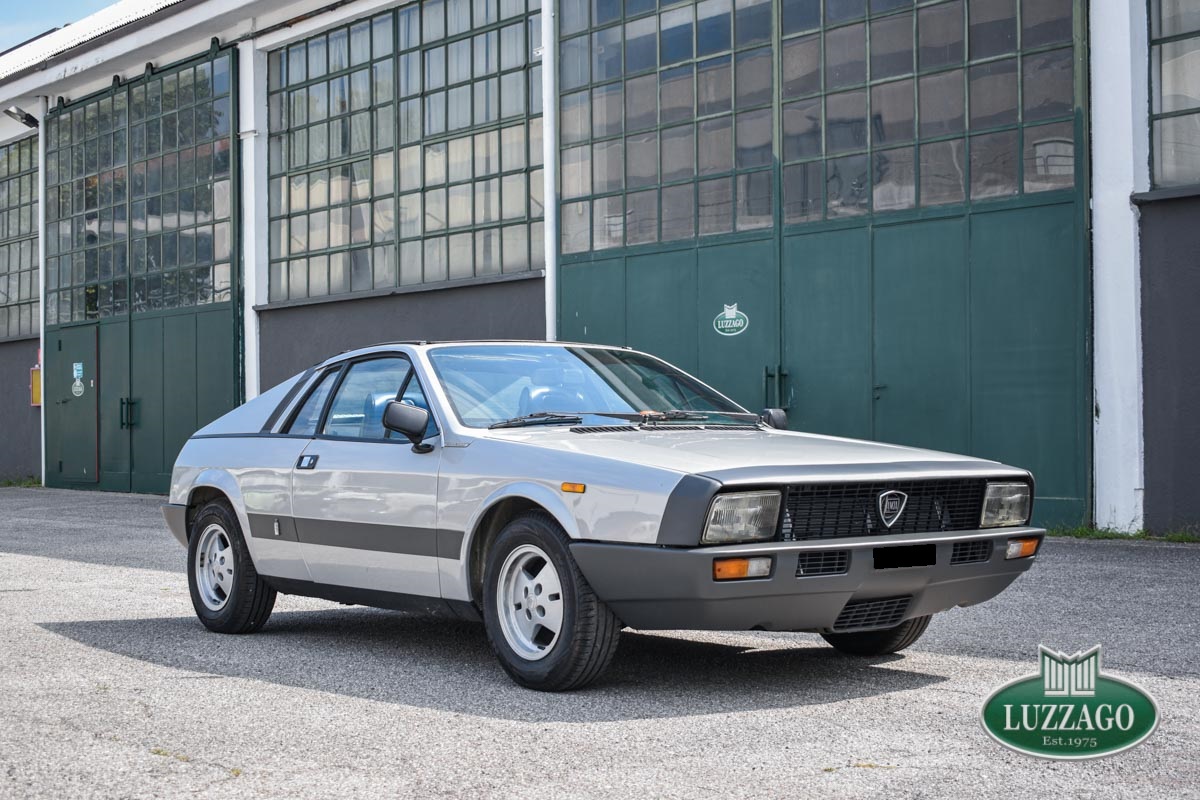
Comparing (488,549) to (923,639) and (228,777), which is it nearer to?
(228,777)

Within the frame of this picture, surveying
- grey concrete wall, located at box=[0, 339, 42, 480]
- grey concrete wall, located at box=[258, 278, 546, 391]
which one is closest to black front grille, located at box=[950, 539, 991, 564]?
grey concrete wall, located at box=[258, 278, 546, 391]

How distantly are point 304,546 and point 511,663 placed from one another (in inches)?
67.3

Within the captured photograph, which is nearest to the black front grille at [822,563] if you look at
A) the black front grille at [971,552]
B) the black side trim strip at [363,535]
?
the black front grille at [971,552]

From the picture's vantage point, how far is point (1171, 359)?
12.5 m

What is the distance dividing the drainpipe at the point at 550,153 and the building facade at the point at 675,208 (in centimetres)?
4

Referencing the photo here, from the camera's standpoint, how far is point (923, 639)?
285 inches

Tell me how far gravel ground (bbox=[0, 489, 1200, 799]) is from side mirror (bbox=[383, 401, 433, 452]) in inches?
41.1

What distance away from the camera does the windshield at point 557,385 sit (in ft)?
21.9

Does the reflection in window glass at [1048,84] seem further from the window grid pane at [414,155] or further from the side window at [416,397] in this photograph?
the side window at [416,397]

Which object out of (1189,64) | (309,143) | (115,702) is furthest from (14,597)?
(309,143)

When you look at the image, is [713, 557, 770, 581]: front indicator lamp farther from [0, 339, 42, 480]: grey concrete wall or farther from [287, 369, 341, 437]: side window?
[0, 339, 42, 480]: grey concrete wall

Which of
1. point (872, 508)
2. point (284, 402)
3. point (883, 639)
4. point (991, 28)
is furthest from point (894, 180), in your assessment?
point (872, 508)

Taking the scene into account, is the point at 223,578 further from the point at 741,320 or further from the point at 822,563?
the point at 741,320

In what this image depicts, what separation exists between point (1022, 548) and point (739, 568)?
1499 mm
